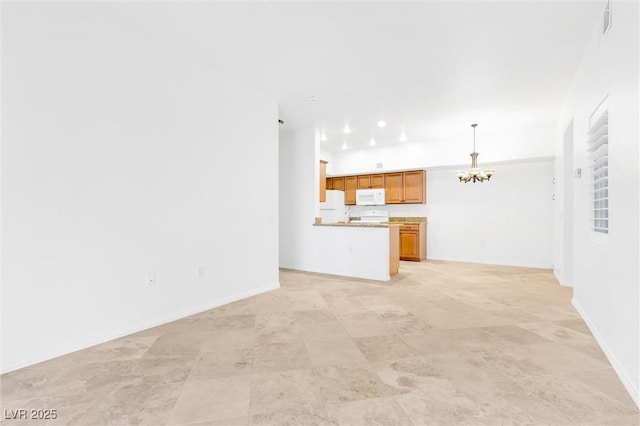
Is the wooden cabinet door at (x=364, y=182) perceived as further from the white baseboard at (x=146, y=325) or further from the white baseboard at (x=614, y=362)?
the white baseboard at (x=614, y=362)

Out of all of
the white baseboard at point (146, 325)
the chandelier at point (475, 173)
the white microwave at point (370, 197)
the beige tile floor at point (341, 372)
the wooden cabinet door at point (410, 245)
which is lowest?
the beige tile floor at point (341, 372)

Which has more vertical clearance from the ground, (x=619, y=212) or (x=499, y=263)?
(x=619, y=212)

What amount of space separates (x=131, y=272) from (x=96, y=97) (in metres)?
1.57

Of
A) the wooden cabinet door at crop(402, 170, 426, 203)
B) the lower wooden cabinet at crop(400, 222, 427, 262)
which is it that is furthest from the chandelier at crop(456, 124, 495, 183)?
the lower wooden cabinet at crop(400, 222, 427, 262)

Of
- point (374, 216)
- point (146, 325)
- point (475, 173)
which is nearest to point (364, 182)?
point (374, 216)

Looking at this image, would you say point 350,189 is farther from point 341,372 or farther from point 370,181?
point 341,372

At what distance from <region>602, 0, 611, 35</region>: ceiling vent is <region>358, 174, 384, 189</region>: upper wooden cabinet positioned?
531 centimetres

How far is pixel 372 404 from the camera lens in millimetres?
1751

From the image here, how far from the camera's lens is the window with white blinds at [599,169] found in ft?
8.25

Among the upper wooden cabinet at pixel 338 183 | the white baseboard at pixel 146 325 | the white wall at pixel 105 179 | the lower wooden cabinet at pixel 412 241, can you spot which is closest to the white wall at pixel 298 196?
the white baseboard at pixel 146 325

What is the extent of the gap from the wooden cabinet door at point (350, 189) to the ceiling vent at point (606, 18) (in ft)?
19.1

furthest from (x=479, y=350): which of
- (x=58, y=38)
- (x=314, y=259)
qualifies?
(x=58, y=38)

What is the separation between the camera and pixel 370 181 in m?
7.97

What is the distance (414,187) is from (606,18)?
5013 millimetres
